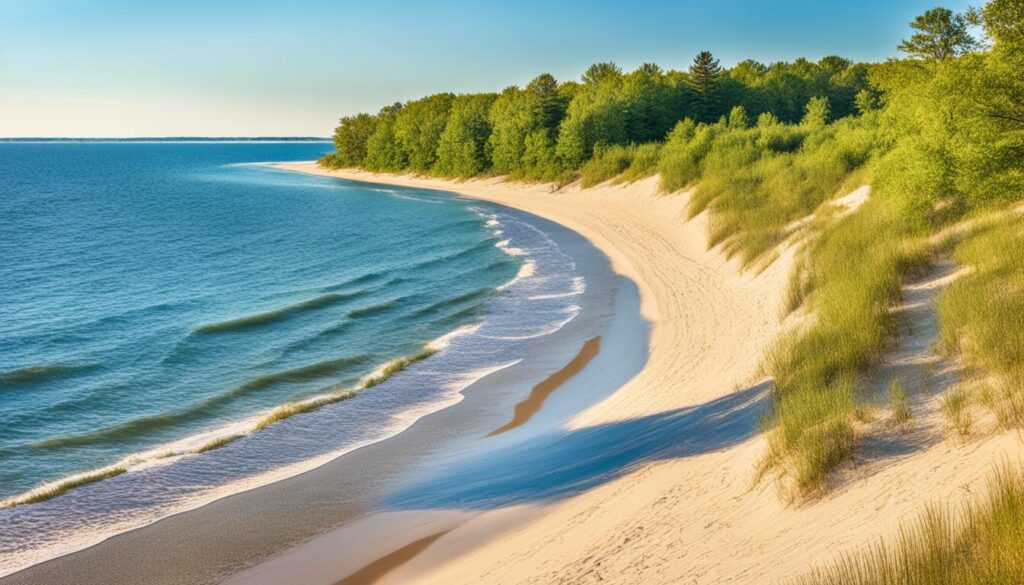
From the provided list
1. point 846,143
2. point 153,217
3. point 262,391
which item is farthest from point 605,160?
point 262,391

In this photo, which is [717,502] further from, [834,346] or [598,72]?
[598,72]

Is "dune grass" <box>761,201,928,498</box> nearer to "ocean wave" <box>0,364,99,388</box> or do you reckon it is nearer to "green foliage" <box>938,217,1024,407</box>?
"green foliage" <box>938,217,1024,407</box>

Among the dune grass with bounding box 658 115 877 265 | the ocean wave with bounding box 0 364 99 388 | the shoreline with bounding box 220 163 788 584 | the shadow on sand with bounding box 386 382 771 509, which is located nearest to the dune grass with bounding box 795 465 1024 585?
the shoreline with bounding box 220 163 788 584

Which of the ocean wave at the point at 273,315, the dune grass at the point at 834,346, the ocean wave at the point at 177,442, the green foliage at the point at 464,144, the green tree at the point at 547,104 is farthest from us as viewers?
the green foliage at the point at 464,144

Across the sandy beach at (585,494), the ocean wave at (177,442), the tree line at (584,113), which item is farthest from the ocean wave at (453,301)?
the tree line at (584,113)

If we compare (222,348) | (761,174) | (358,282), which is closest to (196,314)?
(222,348)

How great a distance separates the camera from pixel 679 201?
144 feet

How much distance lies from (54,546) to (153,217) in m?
56.3

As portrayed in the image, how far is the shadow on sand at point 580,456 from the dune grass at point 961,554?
4.64 meters

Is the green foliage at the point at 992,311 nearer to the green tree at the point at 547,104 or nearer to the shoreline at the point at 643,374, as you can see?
the shoreline at the point at 643,374

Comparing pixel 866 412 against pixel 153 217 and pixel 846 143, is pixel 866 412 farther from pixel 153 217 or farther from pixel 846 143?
pixel 153 217

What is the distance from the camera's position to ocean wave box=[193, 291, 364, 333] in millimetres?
24111

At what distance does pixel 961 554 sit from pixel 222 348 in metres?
20.2

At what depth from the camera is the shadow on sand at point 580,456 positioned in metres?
11.2
